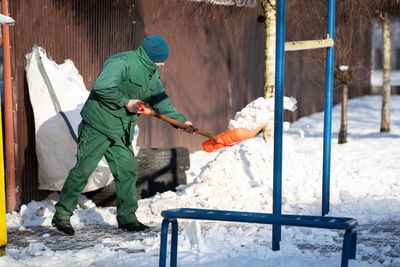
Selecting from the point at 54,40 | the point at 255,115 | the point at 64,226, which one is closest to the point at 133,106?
the point at 255,115

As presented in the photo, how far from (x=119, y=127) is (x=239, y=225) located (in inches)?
55.9

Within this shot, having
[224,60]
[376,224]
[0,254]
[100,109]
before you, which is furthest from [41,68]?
[224,60]

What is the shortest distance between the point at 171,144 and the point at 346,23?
15.8 ft

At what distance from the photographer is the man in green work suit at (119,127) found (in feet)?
17.9

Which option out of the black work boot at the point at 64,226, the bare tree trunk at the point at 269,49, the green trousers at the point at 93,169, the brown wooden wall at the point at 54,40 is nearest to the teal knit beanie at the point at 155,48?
the green trousers at the point at 93,169

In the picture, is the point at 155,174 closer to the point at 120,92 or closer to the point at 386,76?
the point at 120,92

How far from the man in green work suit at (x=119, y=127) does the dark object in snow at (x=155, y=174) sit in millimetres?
1262

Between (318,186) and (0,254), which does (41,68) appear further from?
(318,186)

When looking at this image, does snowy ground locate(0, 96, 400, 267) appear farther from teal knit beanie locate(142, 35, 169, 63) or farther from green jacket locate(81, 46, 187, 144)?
teal knit beanie locate(142, 35, 169, 63)

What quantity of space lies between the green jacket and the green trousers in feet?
0.34

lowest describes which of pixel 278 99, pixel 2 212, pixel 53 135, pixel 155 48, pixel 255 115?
pixel 2 212

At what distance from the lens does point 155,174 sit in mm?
7441

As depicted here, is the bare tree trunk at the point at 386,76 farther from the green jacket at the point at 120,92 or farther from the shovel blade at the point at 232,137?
the green jacket at the point at 120,92

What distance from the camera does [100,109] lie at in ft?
18.1
